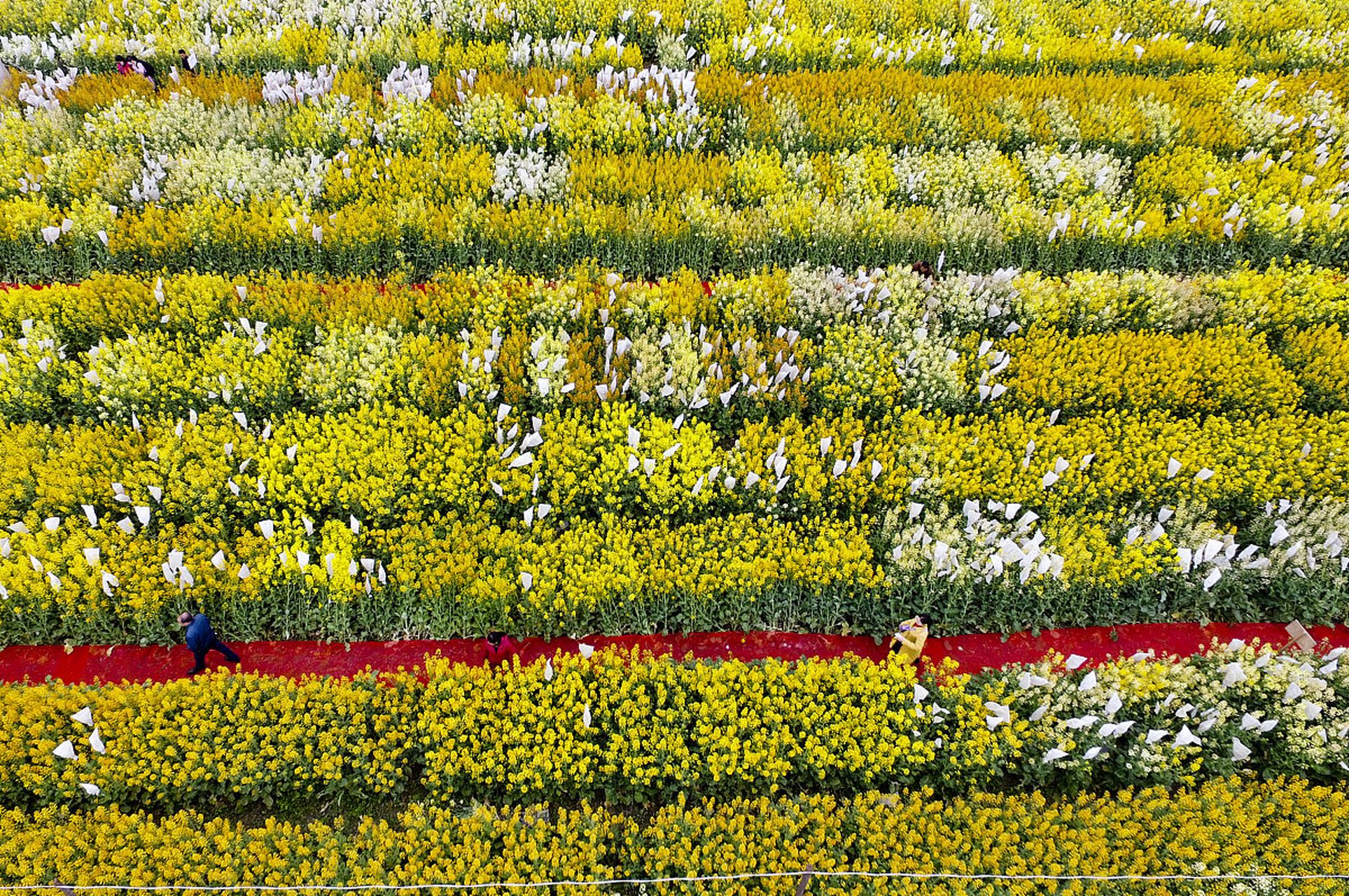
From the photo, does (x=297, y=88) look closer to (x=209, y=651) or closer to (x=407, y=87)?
(x=407, y=87)

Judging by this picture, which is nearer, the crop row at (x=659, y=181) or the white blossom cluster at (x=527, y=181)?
the crop row at (x=659, y=181)

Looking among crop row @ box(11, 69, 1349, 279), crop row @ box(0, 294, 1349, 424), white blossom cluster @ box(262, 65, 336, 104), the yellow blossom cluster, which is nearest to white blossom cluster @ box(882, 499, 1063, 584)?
crop row @ box(0, 294, 1349, 424)

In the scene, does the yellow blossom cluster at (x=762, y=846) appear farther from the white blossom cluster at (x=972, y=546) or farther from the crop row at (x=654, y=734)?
the white blossom cluster at (x=972, y=546)

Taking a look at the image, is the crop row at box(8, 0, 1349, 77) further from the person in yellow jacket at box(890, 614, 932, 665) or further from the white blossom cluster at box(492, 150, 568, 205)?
the person in yellow jacket at box(890, 614, 932, 665)

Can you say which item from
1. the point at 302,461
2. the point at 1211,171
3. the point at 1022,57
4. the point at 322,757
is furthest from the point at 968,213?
the point at 322,757

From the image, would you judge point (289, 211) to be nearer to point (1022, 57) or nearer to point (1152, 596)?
point (1152, 596)

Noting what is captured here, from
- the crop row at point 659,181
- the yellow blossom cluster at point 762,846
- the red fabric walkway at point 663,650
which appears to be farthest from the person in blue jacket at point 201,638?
the crop row at point 659,181

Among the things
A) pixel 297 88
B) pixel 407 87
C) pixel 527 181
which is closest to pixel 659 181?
pixel 527 181
